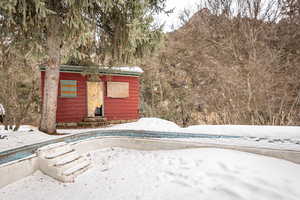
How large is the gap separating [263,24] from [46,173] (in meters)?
8.34

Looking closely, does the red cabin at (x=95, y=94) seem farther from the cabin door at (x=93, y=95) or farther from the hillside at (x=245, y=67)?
the hillside at (x=245, y=67)

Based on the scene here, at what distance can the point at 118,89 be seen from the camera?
7.90m

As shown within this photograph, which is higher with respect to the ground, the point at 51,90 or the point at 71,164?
the point at 51,90

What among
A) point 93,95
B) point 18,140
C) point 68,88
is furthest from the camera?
point 93,95

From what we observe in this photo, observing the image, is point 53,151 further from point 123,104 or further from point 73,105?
point 123,104

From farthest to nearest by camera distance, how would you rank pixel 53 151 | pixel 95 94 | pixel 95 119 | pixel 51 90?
pixel 95 94, pixel 95 119, pixel 51 90, pixel 53 151

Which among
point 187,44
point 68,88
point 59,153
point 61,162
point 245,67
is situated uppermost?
point 187,44

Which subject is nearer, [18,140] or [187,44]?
[18,140]

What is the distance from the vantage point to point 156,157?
348 centimetres

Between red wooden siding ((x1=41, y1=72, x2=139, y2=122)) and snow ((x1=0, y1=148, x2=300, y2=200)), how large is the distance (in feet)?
15.0

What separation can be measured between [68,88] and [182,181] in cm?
641

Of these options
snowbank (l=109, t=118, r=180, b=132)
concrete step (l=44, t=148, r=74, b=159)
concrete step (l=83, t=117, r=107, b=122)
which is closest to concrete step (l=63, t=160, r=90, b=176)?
concrete step (l=44, t=148, r=74, b=159)

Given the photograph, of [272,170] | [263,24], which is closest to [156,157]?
[272,170]

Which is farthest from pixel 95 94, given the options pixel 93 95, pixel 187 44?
pixel 187 44
